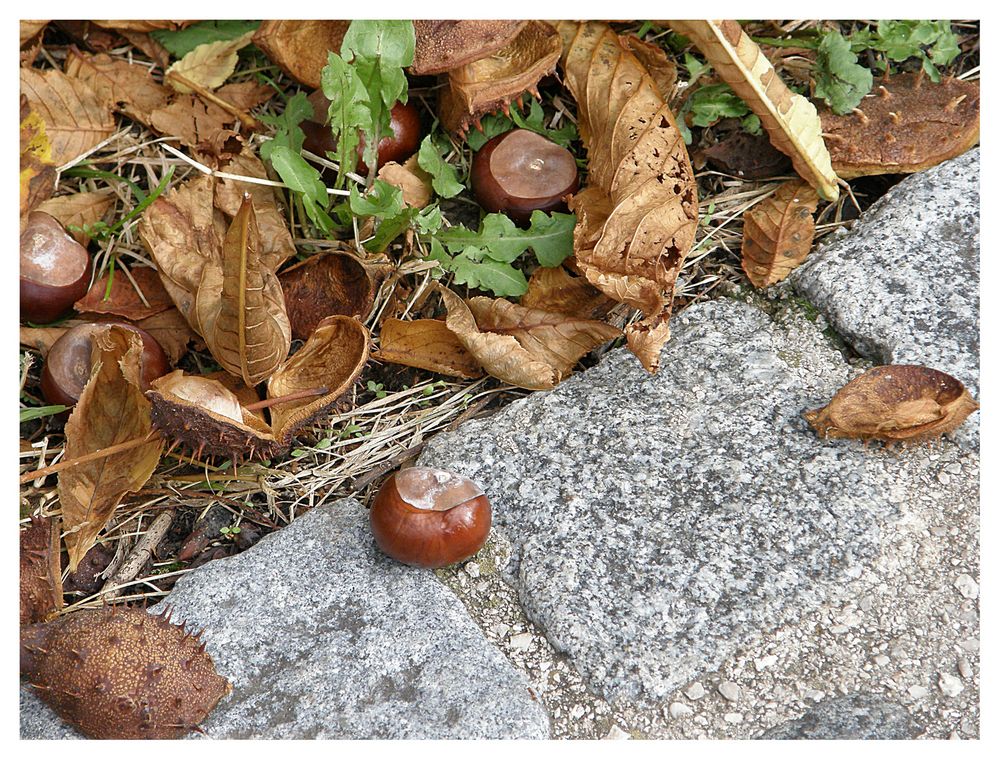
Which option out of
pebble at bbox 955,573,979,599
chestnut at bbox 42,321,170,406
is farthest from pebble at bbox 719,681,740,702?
chestnut at bbox 42,321,170,406

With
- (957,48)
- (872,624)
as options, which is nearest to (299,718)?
(872,624)

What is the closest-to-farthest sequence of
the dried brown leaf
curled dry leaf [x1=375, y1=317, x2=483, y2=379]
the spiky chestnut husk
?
the spiky chestnut husk → curled dry leaf [x1=375, y1=317, x2=483, y2=379] → the dried brown leaf

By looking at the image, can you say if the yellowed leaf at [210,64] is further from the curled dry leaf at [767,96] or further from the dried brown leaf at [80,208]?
the curled dry leaf at [767,96]

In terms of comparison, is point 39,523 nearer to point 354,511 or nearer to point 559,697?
point 354,511

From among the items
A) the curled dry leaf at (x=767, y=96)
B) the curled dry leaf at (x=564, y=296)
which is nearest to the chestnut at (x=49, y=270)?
the curled dry leaf at (x=564, y=296)

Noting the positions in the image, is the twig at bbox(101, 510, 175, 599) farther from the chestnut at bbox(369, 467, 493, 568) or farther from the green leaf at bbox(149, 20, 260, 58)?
the green leaf at bbox(149, 20, 260, 58)
